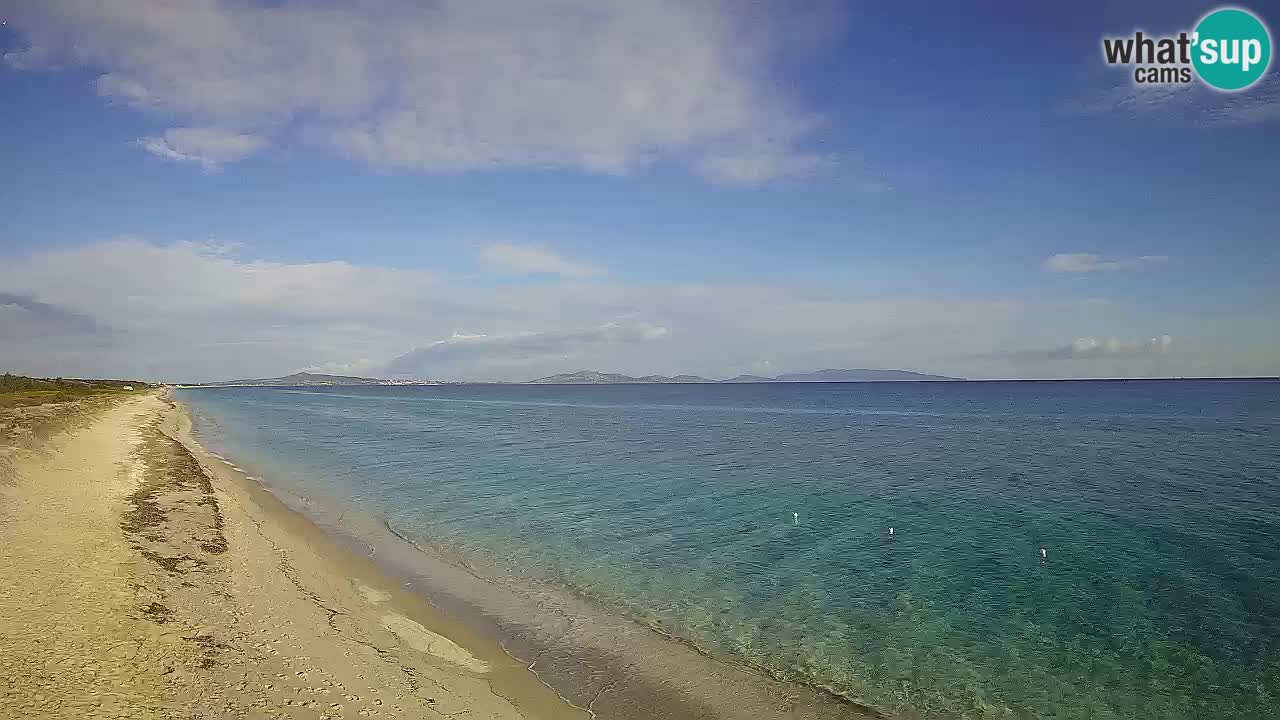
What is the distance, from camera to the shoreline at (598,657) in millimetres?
11219

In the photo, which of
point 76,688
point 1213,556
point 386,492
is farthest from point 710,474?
point 76,688

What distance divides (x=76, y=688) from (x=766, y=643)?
1247cm

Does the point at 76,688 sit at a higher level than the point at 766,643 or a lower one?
higher

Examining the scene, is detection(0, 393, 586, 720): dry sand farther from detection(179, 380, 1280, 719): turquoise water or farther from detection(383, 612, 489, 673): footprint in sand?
detection(179, 380, 1280, 719): turquoise water

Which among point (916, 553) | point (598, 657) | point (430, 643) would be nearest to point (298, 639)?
point (430, 643)

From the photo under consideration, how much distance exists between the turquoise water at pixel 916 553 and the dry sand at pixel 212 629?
14.4ft

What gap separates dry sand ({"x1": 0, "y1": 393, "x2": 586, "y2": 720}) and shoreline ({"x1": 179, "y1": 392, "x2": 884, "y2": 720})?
18.2 inches

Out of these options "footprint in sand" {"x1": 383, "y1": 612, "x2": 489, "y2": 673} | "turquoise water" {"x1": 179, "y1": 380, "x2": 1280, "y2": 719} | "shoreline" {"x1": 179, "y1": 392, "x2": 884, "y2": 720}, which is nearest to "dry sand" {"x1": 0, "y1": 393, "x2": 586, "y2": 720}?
"footprint in sand" {"x1": 383, "y1": 612, "x2": 489, "y2": 673}

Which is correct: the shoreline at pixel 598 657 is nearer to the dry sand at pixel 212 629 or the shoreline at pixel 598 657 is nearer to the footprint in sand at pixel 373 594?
the dry sand at pixel 212 629

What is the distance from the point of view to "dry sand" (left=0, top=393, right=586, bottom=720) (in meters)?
9.77

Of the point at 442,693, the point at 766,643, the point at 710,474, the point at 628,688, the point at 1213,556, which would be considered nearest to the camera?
the point at 442,693

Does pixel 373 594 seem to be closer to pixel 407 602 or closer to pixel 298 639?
pixel 407 602

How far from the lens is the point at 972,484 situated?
1331 inches

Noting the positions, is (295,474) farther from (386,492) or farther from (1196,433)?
(1196,433)
